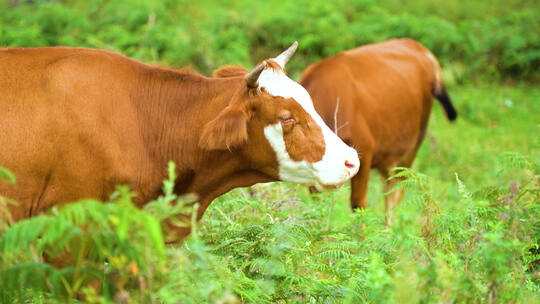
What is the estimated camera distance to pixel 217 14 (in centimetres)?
1301

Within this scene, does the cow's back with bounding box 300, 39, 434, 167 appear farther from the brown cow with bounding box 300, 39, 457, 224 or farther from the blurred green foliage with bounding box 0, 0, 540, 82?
the blurred green foliage with bounding box 0, 0, 540, 82

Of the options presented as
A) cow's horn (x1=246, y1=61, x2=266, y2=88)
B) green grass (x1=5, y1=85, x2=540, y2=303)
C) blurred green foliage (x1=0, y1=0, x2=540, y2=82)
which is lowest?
blurred green foliage (x1=0, y1=0, x2=540, y2=82)

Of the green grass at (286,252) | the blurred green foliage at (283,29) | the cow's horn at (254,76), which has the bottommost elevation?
the blurred green foliage at (283,29)

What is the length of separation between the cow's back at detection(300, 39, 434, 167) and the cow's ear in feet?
7.50

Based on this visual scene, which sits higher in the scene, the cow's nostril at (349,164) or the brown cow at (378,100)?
the cow's nostril at (349,164)

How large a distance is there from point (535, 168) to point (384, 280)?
6.91ft

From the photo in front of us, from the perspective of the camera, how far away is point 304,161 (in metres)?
4.50

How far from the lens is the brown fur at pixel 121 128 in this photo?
4.07 meters

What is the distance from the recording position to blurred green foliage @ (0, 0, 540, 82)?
36.5ft

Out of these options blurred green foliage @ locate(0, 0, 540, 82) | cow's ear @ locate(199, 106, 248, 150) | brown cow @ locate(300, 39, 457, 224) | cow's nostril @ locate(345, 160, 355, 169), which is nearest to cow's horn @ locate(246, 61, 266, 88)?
cow's ear @ locate(199, 106, 248, 150)

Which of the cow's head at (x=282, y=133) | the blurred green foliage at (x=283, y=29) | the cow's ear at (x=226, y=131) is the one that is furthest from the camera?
the blurred green foliage at (x=283, y=29)

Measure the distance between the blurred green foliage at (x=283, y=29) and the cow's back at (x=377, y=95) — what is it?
12.1 feet

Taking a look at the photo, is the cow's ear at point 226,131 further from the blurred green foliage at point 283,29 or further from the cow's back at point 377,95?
the blurred green foliage at point 283,29

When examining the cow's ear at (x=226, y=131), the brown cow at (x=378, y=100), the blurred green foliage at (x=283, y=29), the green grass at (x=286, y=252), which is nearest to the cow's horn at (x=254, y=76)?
the cow's ear at (x=226, y=131)
